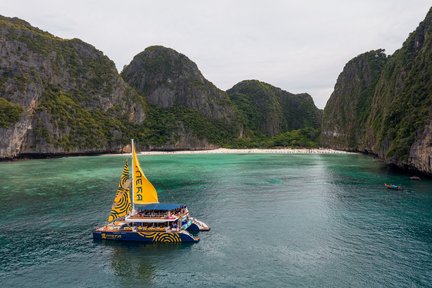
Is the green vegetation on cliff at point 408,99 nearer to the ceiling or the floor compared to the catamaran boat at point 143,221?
nearer to the ceiling

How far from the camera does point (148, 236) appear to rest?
45.3m

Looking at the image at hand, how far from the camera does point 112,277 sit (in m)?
35.4

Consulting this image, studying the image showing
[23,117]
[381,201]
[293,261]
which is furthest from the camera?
[23,117]

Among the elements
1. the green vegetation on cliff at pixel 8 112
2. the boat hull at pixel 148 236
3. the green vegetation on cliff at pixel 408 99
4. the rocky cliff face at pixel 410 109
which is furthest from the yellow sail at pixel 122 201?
the green vegetation on cliff at pixel 8 112

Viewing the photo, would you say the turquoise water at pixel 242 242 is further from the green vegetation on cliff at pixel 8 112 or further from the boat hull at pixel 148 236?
the green vegetation on cliff at pixel 8 112

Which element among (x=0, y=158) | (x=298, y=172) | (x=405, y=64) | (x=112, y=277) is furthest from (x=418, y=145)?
(x=0, y=158)

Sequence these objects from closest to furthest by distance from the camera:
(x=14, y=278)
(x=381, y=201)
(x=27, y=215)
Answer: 1. (x=14, y=278)
2. (x=27, y=215)
3. (x=381, y=201)

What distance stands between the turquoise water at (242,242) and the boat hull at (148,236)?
114 cm

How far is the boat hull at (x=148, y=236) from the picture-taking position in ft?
147

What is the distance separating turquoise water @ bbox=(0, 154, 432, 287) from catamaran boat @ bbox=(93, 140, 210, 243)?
1.44 m

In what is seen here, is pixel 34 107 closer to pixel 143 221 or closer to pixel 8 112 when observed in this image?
pixel 8 112

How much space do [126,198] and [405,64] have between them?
12833 cm

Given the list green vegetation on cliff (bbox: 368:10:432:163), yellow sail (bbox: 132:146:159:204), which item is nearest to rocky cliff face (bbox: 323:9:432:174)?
green vegetation on cliff (bbox: 368:10:432:163)

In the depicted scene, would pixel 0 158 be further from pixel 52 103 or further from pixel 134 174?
pixel 134 174
